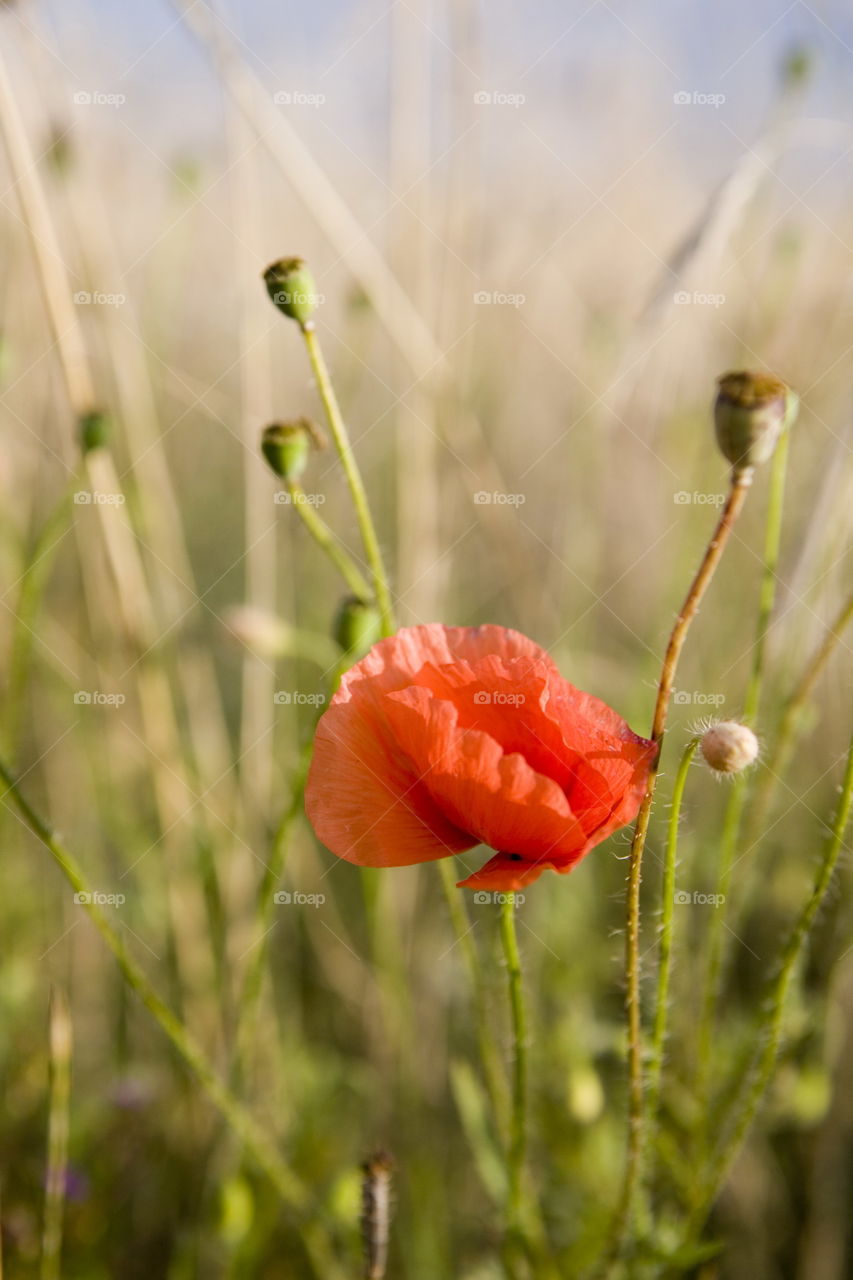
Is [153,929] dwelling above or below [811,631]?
below

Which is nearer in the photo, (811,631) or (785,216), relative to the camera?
(811,631)

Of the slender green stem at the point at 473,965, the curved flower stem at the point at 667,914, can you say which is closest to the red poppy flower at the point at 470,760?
the curved flower stem at the point at 667,914

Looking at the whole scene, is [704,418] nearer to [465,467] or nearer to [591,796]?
[465,467]

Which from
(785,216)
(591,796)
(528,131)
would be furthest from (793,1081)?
(528,131)

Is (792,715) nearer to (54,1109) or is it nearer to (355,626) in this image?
(355,626)

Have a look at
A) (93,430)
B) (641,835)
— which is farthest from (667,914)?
(93,430)

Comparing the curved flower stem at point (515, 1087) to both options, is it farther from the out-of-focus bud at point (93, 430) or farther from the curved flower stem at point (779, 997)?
the out-of-focus bud at point (93, 430)
